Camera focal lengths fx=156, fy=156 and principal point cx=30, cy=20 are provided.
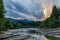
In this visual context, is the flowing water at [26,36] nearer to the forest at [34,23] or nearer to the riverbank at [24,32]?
the riverbank at [24,32]

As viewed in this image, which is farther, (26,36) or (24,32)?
(24,32)

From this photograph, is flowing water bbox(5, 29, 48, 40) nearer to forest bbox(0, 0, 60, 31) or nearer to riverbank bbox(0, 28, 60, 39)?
riverbank bbox(0, 28, 60, 39)

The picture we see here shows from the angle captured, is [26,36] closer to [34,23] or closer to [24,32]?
[24,32]

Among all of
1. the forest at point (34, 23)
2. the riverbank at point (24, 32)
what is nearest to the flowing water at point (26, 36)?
the riverbank at point (24, 32)

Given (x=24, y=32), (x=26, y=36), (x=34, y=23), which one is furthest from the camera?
(x=34, y=23)

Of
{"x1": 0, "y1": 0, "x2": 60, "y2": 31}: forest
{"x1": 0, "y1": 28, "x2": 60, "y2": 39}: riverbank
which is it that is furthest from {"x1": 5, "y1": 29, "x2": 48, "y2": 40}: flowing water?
{"x1": 0, "y1": 0, "x2": 60, "y2": 31}: forest

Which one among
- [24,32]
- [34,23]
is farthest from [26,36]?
[34,23]

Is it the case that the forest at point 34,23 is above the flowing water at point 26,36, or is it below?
above

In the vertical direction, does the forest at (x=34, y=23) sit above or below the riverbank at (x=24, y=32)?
above

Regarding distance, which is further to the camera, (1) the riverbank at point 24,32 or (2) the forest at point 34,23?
(2) the forest at point 34,23

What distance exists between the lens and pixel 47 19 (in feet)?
10.7

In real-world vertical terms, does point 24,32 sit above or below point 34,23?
below

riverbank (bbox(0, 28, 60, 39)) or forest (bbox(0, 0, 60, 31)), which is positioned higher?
forest (bbox(0, 0, 60, 31))

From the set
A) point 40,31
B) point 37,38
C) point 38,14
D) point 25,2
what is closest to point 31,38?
point 37,38
